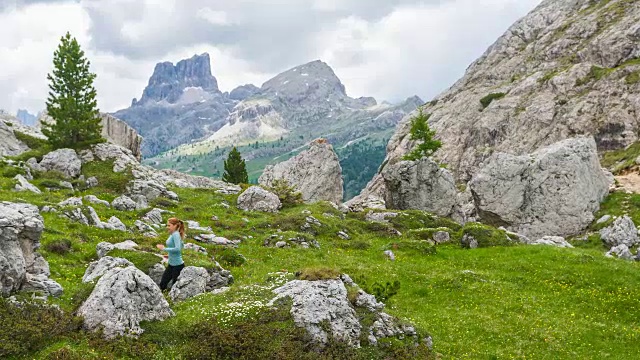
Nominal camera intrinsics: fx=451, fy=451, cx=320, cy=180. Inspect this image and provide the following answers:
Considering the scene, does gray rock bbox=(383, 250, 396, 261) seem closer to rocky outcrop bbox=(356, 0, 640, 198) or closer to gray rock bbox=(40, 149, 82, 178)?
gray rock bbox=(40, 149, 82, 178)

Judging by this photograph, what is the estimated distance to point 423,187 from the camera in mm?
72625

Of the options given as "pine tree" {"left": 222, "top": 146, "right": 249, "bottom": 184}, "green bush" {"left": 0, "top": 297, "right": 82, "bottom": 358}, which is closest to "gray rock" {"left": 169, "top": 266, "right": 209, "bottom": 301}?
"green bush" {"left": 0, "top": 297, "right": 82, "bottom": 358}

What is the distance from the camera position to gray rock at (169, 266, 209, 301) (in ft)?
70.9

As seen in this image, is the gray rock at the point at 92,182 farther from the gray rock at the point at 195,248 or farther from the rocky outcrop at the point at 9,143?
the gray rock at the point at 195,248

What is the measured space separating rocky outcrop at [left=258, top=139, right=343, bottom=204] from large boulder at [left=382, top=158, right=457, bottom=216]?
3580 centimetres

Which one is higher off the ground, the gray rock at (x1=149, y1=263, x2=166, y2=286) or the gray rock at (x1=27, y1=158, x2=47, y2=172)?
the gray rock at (x1=27, y1=158, x2=47, y2=172)

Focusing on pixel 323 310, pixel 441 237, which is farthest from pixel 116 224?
pixel 441 237

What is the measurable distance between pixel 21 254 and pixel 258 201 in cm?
4159

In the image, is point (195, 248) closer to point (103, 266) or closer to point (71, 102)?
point (103, 266)

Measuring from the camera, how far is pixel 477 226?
43.5 meters

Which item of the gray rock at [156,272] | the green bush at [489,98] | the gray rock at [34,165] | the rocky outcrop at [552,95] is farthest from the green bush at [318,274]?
the green bush at [489,98]

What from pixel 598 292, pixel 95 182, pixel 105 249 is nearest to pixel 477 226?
pixel 598 292

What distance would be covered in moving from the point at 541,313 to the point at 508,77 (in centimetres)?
16462

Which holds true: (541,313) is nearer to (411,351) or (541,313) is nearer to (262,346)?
(411,351)
